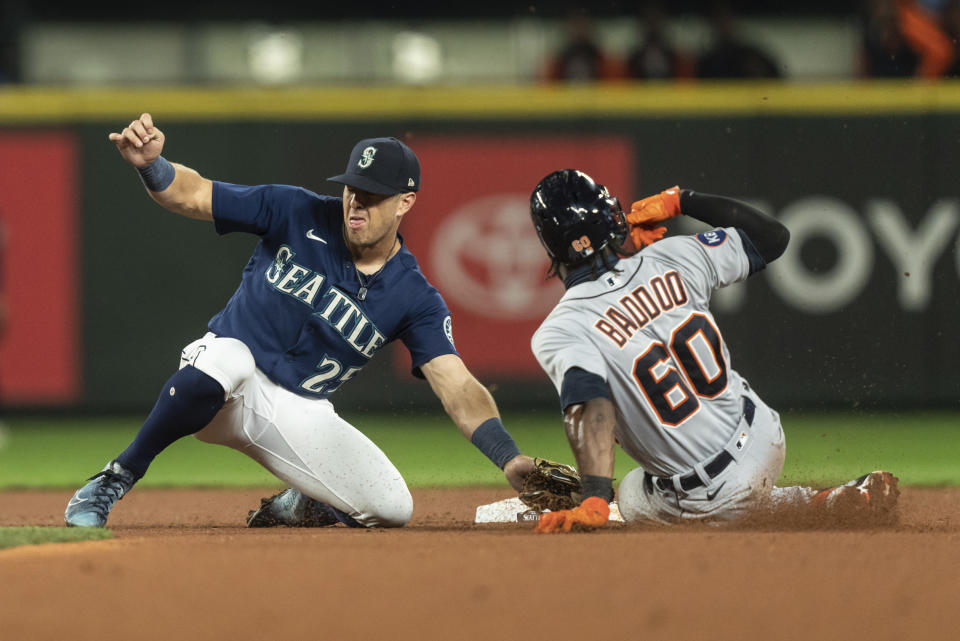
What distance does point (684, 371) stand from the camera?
4492 millimetres

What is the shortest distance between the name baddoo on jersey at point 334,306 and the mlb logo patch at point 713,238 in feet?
4.13

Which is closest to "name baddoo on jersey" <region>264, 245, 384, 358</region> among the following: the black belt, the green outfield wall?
the black belt

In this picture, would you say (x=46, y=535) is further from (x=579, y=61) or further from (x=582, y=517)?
(x=579, y=61)

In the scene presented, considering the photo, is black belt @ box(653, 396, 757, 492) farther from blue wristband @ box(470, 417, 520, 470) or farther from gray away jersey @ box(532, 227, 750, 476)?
blue wristband @ box(470, 417, 520, 470)

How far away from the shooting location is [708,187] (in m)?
10.4

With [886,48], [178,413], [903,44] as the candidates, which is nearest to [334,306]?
[178,413]

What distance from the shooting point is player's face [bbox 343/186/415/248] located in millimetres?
4852

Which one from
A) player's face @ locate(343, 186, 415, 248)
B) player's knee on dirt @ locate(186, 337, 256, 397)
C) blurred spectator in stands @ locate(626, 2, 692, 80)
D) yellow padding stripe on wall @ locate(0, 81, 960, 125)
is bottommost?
player's knee on dirt @ locate(186, 337, 256, 397)

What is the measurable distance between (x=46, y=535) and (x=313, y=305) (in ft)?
4.16

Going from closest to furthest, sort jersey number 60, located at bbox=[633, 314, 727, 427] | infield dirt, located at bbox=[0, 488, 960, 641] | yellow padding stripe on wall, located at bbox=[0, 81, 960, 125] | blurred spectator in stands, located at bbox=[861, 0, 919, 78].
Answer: infield dirt, located at bbox=[0, 488, 960, 641]
jersey number 60, located at bbox=[633, 314, 727, 427]
yellow padding stripe on wall, located at bbox=[0, 81, 960, 125]
blurred spectator in stands, located at bbox=[861, 0, 919, 78]

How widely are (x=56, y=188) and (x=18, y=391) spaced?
1.62 metres

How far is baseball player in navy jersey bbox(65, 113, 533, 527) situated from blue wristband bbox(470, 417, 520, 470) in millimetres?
30

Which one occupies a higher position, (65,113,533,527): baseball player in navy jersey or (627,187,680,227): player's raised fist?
(627,187,680,227): player's raised fist

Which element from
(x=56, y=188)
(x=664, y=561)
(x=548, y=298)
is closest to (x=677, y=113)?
(x=548, y=298)
